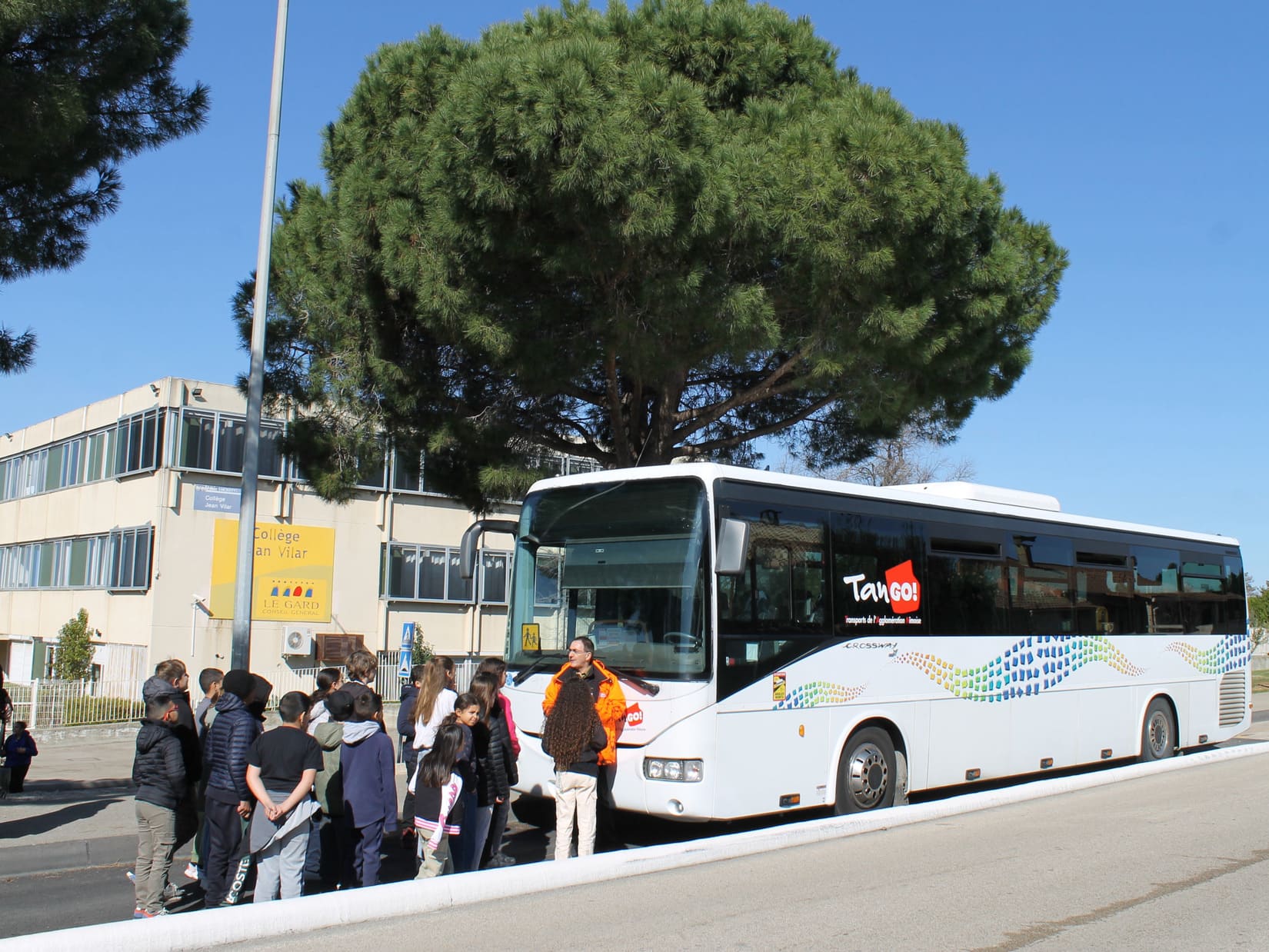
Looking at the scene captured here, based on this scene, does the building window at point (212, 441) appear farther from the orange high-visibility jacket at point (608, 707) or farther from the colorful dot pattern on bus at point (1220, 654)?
the orange high-visibility jacket at point (608, 707)

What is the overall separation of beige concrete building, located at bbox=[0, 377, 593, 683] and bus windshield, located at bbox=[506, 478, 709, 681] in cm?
1660

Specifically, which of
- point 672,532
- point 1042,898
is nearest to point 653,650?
point 672,532

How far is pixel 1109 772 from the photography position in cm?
1357

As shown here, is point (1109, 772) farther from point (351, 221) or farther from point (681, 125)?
point (351, 221)

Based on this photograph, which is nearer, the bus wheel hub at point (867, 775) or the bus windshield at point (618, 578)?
the bus windshield at point (618, 578)

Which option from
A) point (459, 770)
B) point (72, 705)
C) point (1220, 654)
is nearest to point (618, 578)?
point (459, 770)

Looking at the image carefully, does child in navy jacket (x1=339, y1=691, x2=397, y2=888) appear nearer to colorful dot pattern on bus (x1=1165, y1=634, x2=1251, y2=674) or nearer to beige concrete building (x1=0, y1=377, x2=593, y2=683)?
colorful dot pattern on bus (x1=1165, y1=634, x2=1251, y2=674)

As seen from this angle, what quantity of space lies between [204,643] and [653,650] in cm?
2219

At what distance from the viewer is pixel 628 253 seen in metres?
13.3

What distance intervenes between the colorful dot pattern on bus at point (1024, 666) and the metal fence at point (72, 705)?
15.1 metres

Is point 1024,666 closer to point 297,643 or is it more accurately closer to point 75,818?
point 75,818

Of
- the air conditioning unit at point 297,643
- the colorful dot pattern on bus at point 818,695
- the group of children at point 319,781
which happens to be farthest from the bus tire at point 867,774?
the air conditioning unit at point 297,643

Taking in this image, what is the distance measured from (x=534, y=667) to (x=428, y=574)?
2354 centimetres

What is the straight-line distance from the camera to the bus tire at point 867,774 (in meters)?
10.5
